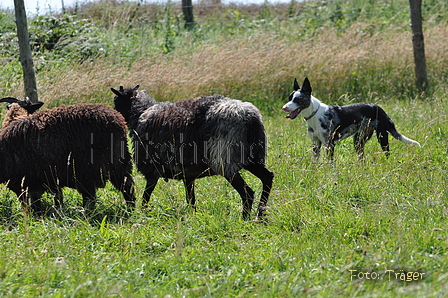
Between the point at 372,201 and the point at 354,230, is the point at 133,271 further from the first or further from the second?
the point at 372,201

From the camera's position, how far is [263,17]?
52.7 ft

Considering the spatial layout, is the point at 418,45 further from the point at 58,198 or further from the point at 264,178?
the point at 58,198

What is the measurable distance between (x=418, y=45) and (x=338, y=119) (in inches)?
193

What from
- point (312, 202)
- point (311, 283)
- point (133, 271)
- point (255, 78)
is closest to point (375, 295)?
point (311, 283)

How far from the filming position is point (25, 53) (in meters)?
7.68

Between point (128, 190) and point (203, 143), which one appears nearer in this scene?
point (203, 143)

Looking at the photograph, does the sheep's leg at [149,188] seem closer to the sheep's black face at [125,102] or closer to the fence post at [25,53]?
the sheep's black face at [125,102]

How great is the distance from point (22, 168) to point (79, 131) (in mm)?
693

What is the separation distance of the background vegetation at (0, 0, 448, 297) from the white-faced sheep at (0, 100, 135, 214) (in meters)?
0.31

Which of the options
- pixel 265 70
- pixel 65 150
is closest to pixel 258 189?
pixel 65 150

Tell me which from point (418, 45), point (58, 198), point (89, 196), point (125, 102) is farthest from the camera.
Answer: point (418, 45)

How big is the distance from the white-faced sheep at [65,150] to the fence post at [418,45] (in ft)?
24.9

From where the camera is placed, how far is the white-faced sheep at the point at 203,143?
15.7 ft

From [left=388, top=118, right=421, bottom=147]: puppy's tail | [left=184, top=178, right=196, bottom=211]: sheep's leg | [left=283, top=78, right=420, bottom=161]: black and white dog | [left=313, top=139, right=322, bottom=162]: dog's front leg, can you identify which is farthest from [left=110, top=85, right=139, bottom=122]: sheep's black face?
[left=388, top=118, right=421, bottom=147]: puppy's tail
